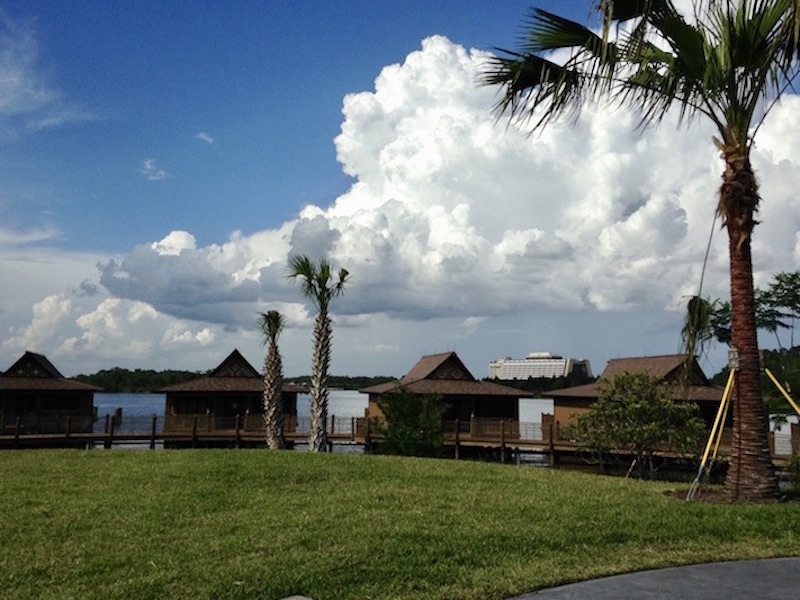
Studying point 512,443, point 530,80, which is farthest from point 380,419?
point 530,80

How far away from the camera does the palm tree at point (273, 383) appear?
93.0 ft

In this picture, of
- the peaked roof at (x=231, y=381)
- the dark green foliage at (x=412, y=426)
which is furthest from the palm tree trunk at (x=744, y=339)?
the peaked roof at (x=231, y=381)

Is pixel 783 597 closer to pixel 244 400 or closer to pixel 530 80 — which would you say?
pixel 530 80

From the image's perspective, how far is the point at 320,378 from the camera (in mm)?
25703

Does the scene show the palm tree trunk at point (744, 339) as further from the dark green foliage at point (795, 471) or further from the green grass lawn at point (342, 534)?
the dark green foliage at point (795, 471)

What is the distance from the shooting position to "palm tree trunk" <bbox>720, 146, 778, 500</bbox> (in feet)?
36.6

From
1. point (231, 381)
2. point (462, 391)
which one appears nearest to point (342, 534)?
point (462, 391)

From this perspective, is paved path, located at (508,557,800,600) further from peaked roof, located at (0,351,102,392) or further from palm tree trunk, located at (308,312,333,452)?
peaked roof, located at (0,351,102,392)

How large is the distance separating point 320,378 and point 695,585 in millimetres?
20375

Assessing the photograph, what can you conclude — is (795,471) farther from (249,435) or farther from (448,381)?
(249,435)

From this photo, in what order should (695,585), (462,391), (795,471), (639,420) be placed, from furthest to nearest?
(462,391), (639,420), (795,471), (695,585)

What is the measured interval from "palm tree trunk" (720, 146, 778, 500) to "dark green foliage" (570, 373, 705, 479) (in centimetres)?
786

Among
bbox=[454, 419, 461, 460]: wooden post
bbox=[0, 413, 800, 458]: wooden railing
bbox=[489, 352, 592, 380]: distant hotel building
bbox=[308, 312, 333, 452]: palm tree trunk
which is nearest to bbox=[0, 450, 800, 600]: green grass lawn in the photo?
bbox=[308, 312, 333, 452]: palm tree trunk

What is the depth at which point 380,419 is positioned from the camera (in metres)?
31.2
